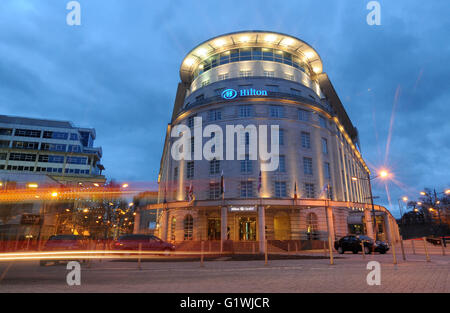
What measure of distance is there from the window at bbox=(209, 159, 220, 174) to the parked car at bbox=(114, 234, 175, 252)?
14456mm

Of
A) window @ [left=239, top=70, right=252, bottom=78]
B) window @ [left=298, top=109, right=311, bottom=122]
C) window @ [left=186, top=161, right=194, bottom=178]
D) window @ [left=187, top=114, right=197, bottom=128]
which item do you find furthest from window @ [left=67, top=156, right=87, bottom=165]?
window @ [left=298, top=109, right=311, bottom=122]

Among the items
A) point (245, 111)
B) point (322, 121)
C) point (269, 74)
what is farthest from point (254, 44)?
point (322, 121)

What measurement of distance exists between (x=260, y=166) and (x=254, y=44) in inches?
820

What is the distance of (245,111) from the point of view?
128 ft

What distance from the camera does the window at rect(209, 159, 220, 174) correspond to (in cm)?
3750

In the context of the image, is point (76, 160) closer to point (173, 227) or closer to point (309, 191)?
point (173, 227)

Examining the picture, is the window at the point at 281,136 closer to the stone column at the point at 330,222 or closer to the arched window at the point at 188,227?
the stone column at the point at 330,222

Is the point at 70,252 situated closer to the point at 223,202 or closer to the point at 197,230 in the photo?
the point at 223,202

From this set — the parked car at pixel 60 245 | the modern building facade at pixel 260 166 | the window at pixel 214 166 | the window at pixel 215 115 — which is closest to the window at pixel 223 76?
the modern building facade at pixel 260 166

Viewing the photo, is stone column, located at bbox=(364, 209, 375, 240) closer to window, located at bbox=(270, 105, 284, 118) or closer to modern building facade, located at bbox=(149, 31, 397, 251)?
modern building facade, located at bbox=(149, 31, 397, 251)

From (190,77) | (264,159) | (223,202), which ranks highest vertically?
(190,77)

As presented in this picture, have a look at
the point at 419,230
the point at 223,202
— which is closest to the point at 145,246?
the point at 223,202
